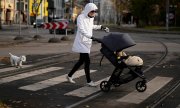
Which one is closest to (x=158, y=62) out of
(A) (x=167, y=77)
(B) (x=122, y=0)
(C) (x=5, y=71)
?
(A) (x=167, y=77)

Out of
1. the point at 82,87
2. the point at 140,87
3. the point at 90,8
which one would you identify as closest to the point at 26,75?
the point at 82,87

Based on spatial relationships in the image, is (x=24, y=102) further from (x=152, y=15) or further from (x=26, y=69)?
(x=152, y=15)

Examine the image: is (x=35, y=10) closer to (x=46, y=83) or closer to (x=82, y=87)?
(x=46, y=83)

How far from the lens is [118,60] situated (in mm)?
10281

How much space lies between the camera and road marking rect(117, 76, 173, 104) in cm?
963

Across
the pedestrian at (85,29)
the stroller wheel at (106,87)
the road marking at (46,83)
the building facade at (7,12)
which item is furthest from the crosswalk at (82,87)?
the building facade at (7,12)

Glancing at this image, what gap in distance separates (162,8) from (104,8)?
55853 mm

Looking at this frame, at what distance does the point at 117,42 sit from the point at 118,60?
1.26 feet

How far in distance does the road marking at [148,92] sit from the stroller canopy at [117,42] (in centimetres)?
103

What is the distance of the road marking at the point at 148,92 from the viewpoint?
9632mm

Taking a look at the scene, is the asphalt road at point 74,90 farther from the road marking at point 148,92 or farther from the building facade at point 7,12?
the building facade at point 7,12

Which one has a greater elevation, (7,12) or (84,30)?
(7,12)

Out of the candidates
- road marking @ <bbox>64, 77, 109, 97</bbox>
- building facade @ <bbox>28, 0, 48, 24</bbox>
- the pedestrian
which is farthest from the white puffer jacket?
building facade @ <bbox>28, 0, 48, 24</bbox>

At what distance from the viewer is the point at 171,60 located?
1805 centimetres
